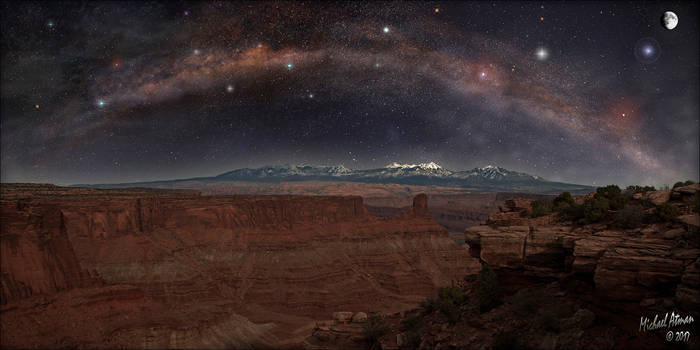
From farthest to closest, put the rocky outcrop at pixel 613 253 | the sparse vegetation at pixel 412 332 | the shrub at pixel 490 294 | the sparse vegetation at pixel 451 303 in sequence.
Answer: the sparse vegetation at pixel 412 332 < the sparse vegetation at pixel 451 303 < the shrub at pixel 490 294 < the rocky outcrop at pixel 613 253

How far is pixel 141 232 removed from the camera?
71.1 m

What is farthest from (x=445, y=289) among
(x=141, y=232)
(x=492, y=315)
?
(x=141, y=232)

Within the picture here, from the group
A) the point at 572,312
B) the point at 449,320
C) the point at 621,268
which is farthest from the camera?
the point at 449,320

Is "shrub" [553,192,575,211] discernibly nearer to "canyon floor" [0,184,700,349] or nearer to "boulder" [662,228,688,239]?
"canyon floor" [0,184,700,349]

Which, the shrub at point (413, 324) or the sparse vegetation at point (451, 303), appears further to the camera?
the shrub at point (413, 324)

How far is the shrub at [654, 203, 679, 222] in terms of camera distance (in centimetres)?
1531

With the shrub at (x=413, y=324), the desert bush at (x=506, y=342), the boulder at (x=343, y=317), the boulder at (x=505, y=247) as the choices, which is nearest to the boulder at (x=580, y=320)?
the desert bush at (x=506, y=342)

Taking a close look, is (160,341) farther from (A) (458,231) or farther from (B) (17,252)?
(A) (458,231)

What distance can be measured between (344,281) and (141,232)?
43.6 m

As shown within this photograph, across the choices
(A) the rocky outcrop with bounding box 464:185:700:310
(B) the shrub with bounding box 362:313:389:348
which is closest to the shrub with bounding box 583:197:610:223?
(A) the rocky outcrop with bounding box 464:185:700:310

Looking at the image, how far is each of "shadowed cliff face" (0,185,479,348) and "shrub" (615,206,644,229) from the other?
36205 mm

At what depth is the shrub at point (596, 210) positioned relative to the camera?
1840 centimetres

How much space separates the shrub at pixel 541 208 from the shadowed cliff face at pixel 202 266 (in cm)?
3297

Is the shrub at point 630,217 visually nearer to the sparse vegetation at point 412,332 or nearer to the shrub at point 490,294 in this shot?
the shrub at point 490,294
